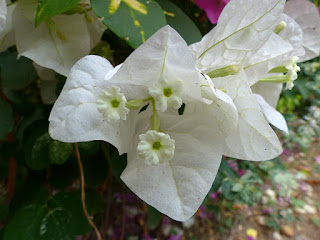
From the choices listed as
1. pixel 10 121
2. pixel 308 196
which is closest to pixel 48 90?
pixel 10 121

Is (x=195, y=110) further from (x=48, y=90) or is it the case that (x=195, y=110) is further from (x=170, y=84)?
(x=48, y=90)

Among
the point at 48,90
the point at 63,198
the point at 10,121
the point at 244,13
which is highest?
the point at 244,13

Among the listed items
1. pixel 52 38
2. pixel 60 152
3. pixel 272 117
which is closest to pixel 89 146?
pixel 60 152

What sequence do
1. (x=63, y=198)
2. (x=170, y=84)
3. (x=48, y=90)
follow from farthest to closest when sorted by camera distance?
(x=63, y=198), (x=48, y=90), (x=170, y=84)

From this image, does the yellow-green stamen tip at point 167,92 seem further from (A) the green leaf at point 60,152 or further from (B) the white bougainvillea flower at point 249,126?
(A) the green leaf at point 60,152

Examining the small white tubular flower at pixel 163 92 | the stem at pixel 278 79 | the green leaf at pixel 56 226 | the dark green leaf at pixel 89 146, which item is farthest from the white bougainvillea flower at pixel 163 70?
the green leaf at pixel 56 226

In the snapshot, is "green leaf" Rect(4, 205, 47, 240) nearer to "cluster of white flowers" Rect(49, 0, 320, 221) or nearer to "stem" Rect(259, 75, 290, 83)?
"cluster of white flowers" Rect(49, 0, 320, 221)

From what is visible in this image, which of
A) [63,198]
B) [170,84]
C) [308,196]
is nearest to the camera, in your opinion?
[170,84]
